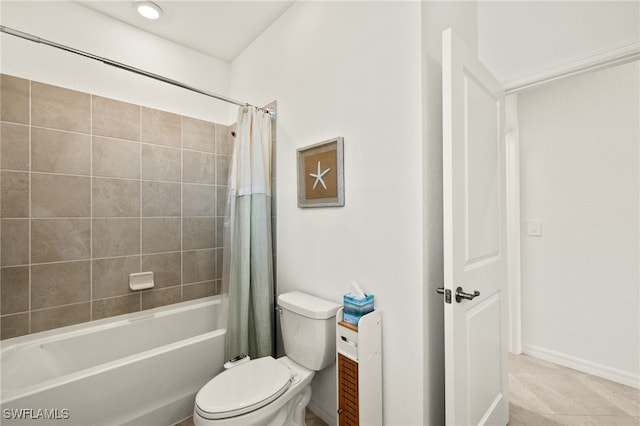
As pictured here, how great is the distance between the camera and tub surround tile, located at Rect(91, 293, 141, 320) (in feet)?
6.21

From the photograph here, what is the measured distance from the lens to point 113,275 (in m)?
1.96

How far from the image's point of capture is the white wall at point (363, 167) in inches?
47.9

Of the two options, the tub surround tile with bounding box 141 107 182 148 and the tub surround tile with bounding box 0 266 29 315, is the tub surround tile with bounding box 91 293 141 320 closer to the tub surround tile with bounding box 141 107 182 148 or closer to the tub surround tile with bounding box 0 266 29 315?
the tub surround tile with bounding box 0 266 29 315

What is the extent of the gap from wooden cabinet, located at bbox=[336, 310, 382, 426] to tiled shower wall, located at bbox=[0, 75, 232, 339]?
1498 millimetres

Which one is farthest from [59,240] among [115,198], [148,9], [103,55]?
[148,9]

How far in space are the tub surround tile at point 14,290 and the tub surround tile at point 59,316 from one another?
85 millimetres

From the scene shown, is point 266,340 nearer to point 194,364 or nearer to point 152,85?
point 194,364

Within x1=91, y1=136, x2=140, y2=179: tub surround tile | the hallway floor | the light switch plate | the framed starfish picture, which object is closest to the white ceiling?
x1=91, y1=136, x2=140, y2=179: tub surround tile

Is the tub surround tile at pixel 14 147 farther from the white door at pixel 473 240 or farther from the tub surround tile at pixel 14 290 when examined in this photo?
the white door at pixel 473 240

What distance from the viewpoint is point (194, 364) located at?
5.46 feet

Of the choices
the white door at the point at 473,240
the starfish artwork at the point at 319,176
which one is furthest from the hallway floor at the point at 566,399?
the starfish artwork at the point at 319,176

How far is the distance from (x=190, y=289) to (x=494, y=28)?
268cm

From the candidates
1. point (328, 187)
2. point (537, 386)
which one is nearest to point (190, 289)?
point (328, 187)

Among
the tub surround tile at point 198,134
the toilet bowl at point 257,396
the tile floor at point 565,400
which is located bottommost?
the tile floor at point 565,400
